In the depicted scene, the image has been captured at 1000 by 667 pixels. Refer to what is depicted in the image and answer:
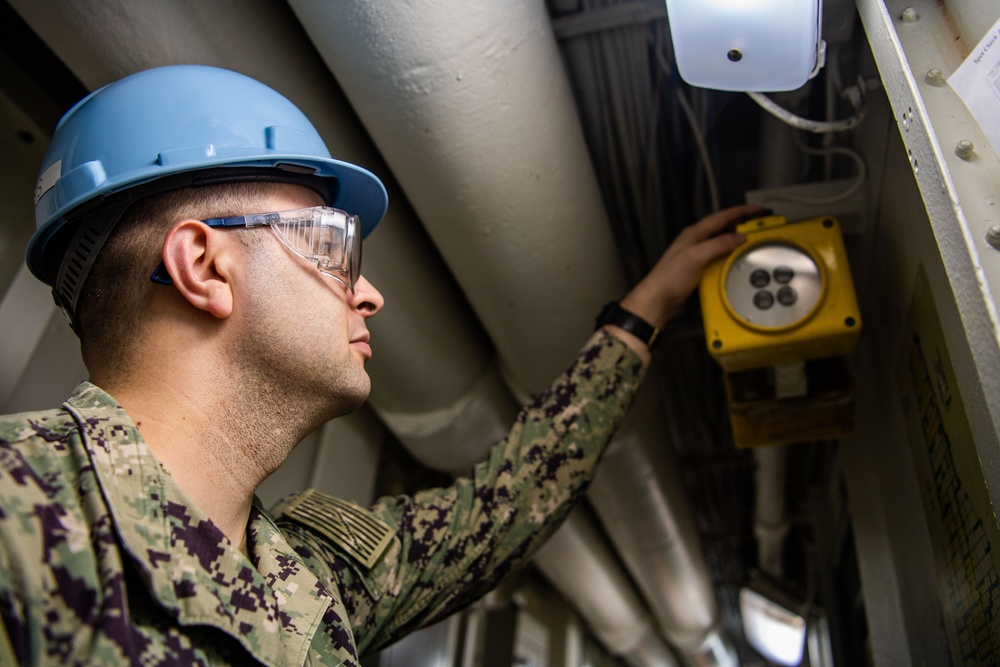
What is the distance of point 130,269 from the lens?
0.97 meters

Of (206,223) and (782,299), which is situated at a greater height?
(782,299)

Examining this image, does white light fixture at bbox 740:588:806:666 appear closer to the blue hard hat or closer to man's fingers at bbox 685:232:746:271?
man's fingers at bbox 685:232:746:271

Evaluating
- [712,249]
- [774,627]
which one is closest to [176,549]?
[712,249]

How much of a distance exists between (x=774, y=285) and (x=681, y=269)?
15 cm

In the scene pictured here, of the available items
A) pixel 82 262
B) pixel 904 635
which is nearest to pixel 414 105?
pixel 82 262

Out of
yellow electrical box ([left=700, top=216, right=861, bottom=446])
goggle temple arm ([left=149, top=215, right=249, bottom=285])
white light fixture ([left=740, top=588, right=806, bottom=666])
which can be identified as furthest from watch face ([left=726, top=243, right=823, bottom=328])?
white light fixture ([left=740, top=588, right=806, bottom=666])

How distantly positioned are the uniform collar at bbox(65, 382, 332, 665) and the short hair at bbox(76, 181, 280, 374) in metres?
0.09

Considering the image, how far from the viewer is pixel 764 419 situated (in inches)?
61.2

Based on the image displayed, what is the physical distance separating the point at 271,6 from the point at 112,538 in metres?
0.84

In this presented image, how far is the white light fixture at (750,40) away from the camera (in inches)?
36.4

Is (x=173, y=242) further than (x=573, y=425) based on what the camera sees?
No

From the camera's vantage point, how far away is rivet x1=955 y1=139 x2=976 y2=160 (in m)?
0.77

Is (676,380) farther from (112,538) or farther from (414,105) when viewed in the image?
(112,538)

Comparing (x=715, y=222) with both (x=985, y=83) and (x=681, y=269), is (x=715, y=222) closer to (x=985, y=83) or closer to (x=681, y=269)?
(x=681, y=269)
